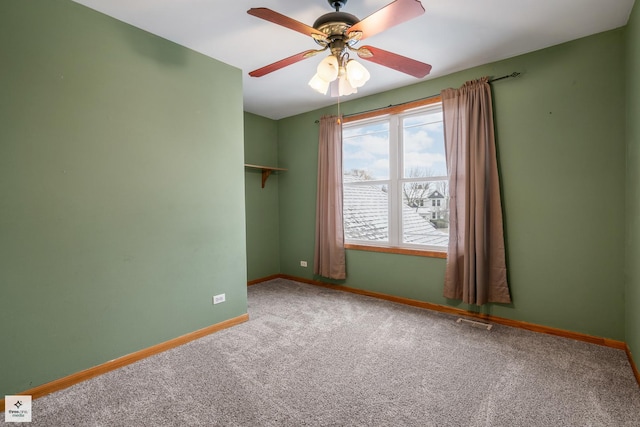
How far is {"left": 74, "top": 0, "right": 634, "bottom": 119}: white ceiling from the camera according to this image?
2141 millimetres

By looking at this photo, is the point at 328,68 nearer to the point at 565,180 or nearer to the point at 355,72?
the point at 355,72

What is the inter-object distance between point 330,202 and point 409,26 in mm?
2318

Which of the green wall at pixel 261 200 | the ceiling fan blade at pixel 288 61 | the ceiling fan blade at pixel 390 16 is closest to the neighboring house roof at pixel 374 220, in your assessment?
the green wall at pixel 261 200

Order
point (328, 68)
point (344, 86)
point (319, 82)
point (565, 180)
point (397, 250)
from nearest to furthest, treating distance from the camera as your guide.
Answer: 1. point (328, 68)
2. point (319, 82)
3. point (344, 86)
4. point (565, 180)
5. point (397, 250)

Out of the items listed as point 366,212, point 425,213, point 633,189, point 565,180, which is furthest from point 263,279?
point 633,189

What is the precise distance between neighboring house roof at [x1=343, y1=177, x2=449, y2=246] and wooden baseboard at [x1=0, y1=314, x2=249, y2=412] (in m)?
1.98

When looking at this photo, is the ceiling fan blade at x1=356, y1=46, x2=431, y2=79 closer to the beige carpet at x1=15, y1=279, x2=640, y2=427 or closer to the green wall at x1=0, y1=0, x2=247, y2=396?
the green wall at x1=0, y1=0, x2=247, y2=396

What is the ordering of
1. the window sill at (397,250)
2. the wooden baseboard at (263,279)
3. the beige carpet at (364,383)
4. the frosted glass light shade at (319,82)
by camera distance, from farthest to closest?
1. the wooden baseboard at (263,279)
2. the window sill at (397,250)
3. the frosted glass light shade at (319,82)
4. the beige carpet at (364,383)

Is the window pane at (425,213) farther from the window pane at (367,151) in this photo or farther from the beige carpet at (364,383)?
the beige carpet at (364,383)

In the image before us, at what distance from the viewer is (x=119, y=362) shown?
229 centimetres

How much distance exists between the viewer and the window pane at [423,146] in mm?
3477

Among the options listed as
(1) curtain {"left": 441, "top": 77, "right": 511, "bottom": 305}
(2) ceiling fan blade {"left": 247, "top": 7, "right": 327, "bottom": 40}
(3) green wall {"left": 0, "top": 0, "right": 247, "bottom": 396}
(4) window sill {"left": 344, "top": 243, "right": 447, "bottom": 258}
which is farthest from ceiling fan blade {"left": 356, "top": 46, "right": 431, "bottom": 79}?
(4) window sill {"left": 344, "top": 243, "right": 447, "bottom": 258}

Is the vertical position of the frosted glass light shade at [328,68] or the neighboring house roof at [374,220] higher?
the frosted glass light shade at [328,68]

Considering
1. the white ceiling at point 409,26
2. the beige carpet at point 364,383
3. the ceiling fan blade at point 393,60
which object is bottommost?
the beige carpet at point 364,383
